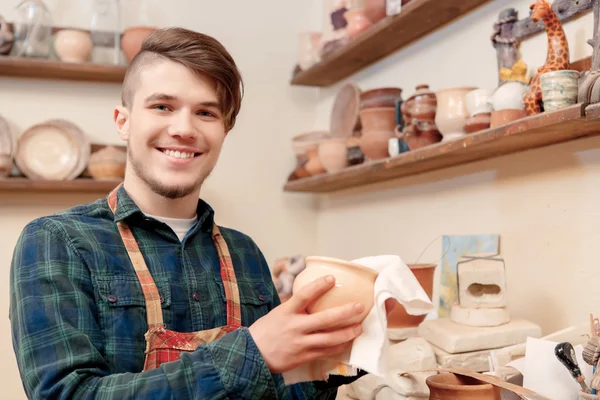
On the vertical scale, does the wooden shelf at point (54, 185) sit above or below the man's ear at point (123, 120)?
below

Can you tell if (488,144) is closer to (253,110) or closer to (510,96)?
(510,96)

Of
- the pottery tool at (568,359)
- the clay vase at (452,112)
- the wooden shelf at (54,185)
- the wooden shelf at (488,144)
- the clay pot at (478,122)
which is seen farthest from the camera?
the wooden shelf at (54,185)

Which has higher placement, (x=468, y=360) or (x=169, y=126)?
(x=169, y=126)

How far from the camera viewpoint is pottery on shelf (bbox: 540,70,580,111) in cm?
141

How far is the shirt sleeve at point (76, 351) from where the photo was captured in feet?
3.28

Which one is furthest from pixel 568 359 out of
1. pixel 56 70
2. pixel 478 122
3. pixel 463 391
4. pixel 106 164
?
pixel 56 70

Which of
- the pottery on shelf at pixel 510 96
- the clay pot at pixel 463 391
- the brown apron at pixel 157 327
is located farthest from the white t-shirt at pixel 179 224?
the pottery on shelf at pixel 510 96

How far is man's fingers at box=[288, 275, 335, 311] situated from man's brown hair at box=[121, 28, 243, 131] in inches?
24.4

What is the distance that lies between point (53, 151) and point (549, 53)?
7.18 ft

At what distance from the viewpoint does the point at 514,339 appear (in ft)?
5.10

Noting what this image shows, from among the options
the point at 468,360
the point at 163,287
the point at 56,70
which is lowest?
the point at 468,360

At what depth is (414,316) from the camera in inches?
72.3

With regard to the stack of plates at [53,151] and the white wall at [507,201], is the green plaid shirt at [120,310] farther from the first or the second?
the stack of plates at [53,151]

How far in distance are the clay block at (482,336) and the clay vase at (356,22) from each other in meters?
1.38
